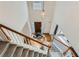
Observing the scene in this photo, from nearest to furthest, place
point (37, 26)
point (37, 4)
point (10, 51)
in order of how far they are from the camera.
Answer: point (10, 51) < point (37, 4) < point (37, 26)

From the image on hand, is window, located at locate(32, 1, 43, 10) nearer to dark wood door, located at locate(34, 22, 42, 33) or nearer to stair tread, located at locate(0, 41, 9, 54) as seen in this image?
stair tread, located at locate(0, 41, 9, 54)

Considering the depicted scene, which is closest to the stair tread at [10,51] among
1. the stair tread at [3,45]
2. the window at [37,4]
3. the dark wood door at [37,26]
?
the stair tread at [3,45]

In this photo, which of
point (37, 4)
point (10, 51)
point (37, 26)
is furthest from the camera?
point (37, 26)

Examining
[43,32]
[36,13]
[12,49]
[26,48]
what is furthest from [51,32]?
[12,49]

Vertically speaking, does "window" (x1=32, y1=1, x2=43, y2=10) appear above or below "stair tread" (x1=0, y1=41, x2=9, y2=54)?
below

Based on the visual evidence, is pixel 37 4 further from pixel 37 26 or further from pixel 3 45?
pixel 37 26

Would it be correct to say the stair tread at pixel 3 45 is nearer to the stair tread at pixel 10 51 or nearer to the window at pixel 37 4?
the stair tread at pixel 10 51

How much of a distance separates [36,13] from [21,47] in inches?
168

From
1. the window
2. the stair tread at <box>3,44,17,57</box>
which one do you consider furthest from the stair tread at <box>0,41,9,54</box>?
the window

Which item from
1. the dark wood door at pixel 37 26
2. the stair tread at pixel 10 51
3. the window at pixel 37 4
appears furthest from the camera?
the dark wood door at pixel 37 26

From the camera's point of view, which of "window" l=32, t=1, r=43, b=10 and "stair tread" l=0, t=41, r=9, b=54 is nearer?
"stair tread" l=0, t=41, r=9, b=54

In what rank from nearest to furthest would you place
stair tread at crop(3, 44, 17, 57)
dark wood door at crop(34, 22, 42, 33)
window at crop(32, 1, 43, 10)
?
1. stair tread at crop(3, 44, 17, 57)
2. window at crop(32, 1, 43, 10)
3. dark wood door at crop(34, 22, 42, 33)

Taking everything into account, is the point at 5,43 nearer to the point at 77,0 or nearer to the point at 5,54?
the point at 5,54

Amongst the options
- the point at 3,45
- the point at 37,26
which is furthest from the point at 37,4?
the point at 37,26
